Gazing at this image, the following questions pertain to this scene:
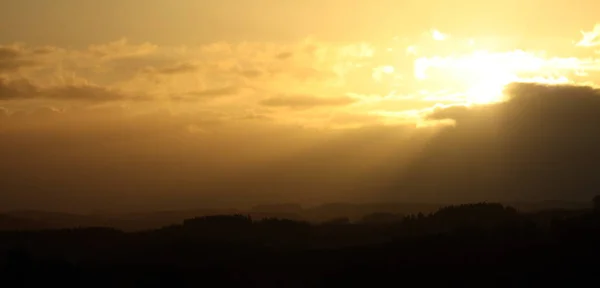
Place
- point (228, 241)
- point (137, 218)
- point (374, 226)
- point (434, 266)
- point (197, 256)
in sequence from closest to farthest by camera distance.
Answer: point (434, 266) < point (197, 256) < point (228, 241) < point (374, 226) < point (137, 218)

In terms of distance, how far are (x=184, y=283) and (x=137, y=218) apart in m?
103

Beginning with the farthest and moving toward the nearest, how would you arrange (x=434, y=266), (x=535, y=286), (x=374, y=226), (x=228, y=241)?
(x=374, y=226)
(x=228, y=241)
(x=434, y=266)
(x=535, y=286)

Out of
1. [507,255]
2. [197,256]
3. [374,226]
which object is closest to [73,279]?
[197,256]

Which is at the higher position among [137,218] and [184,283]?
[137,218]

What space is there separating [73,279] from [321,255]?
14.6 m

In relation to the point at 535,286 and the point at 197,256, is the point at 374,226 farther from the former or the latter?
the point at 535,286

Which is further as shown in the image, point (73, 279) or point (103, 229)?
point (103, 229)

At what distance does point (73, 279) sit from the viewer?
49438 millimetres

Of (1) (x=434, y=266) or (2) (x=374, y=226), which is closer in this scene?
(1) (x=434, y=266)

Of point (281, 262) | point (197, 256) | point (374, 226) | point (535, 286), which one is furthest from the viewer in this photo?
point (374, 226)

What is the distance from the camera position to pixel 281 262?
52781 mm

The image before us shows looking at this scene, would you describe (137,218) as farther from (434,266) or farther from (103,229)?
(434,266)

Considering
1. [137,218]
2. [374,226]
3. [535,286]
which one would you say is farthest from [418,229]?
[137,218]

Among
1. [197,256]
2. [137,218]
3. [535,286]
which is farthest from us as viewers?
[137,218]
